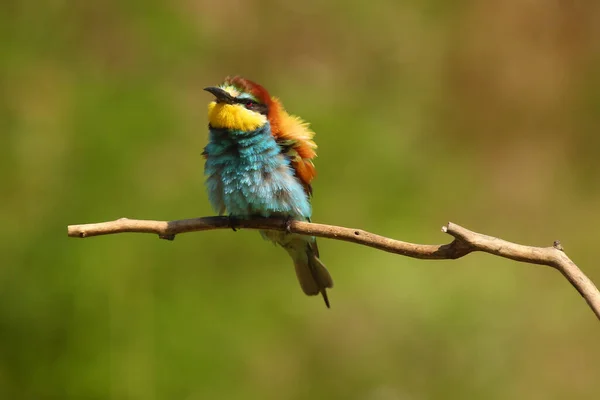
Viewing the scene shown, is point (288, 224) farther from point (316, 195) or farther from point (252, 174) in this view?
point (316, 195)

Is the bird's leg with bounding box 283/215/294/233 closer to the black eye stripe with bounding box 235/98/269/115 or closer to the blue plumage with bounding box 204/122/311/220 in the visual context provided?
the blue plumage with bounding box 204/122/311/220

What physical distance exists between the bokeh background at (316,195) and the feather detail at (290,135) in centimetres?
102

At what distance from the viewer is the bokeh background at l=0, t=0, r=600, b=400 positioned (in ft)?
9.67

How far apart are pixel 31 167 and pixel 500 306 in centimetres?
212

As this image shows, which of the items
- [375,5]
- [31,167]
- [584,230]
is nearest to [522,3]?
[375,5]

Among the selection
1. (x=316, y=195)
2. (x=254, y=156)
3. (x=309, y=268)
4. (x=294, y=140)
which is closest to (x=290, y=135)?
(x=294, y=140)

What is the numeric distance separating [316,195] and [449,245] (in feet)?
6.85

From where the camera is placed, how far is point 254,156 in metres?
2.18

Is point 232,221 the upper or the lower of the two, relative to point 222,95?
lower

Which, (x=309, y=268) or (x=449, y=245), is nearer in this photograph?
(x=449, y=245)

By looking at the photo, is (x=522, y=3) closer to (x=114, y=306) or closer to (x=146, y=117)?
(x=146, y=117)

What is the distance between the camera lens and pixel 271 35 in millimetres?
4309

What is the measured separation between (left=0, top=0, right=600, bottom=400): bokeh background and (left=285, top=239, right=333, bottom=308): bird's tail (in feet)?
2.43

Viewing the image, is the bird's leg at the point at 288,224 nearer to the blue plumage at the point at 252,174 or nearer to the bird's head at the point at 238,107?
the blue plumage at the point at 252,174
